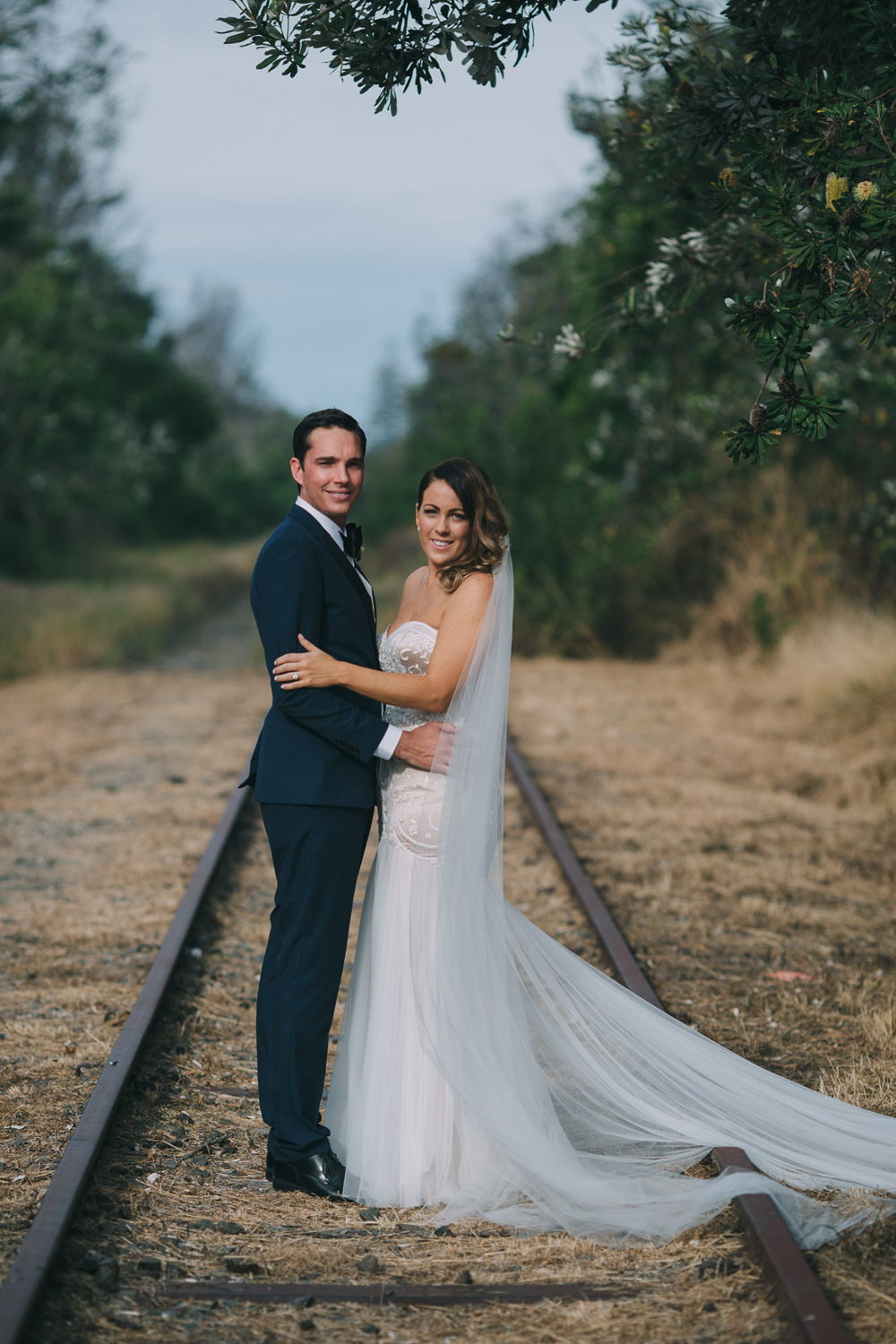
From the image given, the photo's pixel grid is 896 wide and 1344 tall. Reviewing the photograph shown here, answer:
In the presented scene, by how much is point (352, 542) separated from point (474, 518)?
0.38 metres

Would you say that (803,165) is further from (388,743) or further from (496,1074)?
(496,1074)

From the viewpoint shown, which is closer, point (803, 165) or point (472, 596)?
point (472, 596)

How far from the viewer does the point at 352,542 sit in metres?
3.94

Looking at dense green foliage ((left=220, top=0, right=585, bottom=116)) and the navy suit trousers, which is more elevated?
dense green foliage ((left=220, top=0, right=585, bottom=116))

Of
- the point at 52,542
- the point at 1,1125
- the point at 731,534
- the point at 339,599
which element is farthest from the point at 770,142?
the point at 52,542

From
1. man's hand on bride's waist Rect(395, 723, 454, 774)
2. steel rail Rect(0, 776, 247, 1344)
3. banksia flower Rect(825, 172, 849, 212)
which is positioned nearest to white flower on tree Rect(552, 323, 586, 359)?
banksia flower Rect(825, 172, 849, 212)

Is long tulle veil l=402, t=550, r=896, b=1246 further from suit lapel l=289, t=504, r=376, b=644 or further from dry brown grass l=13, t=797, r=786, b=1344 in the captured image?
suit lapel l=289, t=504, r=376, b=644

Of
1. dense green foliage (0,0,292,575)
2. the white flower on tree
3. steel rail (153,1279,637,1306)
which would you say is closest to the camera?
steel rail (153,1279,637,1306)

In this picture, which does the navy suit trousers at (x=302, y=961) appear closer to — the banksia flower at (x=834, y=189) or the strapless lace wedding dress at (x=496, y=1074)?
the strapless lace wedding dress at (x=496, y=1074)

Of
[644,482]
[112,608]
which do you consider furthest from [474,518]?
[112,608]

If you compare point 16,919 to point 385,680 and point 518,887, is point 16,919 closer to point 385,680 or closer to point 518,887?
point 518,887

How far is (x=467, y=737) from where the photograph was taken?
3951 mm

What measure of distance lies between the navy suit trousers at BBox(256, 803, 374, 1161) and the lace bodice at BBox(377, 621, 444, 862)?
14 centimetres

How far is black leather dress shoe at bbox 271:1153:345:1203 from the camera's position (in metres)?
3.85
